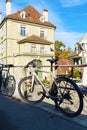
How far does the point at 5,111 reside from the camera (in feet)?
14.6

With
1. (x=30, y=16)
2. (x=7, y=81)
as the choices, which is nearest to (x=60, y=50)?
(x=30, y=16)

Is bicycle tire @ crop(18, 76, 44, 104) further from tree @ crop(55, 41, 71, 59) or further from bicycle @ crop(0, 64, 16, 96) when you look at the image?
tree @ crop(55, 41, 71, 59)

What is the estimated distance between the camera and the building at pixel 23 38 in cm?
3228

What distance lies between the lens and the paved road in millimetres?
3429

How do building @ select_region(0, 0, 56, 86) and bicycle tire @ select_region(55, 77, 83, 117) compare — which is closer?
bicycle tire @ select_region(55, 77, 83, 117)

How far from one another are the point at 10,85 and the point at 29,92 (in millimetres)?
1391

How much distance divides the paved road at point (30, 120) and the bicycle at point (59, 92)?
0.26 meters

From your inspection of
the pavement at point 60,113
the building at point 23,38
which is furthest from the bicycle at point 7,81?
the building at point 23,38

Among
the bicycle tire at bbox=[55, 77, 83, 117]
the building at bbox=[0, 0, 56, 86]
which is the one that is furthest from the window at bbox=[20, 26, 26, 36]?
the bicycle tire at bbox=[55, 77, 83, 117]

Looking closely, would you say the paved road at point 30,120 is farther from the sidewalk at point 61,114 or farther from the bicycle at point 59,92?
the bicycle at point 59,92

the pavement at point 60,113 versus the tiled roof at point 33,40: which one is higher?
the tiled roof at point 33,40

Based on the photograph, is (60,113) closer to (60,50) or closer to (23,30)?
(23,30)

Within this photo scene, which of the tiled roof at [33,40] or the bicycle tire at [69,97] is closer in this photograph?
the bicycle tire at [69,97]

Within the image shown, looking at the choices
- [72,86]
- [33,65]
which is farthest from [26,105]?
[72,86]
